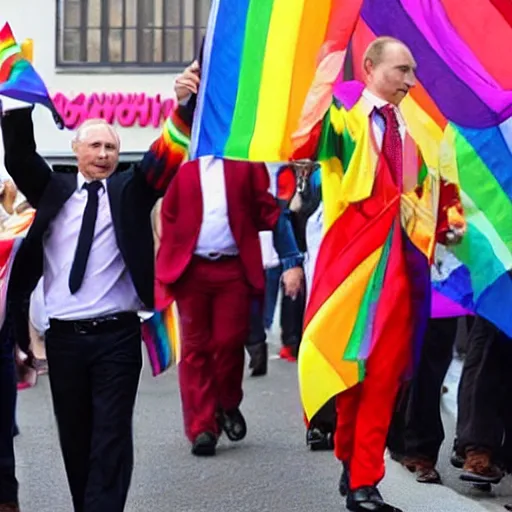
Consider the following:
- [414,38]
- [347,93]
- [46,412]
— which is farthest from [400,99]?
[46,412]

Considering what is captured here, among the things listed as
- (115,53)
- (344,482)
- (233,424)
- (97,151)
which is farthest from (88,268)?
(115,53)

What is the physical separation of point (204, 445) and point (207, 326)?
0.71 meters

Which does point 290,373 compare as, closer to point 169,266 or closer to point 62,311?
point 169,266

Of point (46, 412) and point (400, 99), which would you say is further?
point (46, 412)

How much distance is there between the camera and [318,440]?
9219 millimetres

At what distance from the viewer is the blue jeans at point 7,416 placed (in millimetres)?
7090

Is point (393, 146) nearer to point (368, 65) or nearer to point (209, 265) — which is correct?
point (368, 65)

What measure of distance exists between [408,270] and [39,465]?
9.13ft

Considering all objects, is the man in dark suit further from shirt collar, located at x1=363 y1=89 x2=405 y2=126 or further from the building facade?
the building facade

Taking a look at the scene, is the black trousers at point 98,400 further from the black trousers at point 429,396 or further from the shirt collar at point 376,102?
the black trousers at point 429,396

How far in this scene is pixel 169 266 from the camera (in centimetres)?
930

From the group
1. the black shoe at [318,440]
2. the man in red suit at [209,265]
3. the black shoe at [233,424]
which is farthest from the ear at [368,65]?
the black shoe at [233,424]

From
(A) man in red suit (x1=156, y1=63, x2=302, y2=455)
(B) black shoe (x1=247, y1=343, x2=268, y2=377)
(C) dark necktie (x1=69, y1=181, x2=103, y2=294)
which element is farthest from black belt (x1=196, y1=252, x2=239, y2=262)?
(B) black shoe (x1=247, y1=343, x2=268, y2=377)

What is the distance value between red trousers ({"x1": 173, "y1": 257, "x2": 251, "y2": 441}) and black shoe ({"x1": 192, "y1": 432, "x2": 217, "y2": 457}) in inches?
1.7
